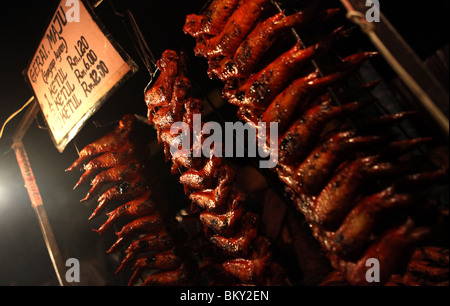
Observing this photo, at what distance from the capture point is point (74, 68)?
3529 millimetres

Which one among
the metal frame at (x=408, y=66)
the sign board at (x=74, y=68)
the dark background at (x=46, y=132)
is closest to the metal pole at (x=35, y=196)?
the dark background at (x=46, y=132)

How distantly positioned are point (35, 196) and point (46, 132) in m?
1.72

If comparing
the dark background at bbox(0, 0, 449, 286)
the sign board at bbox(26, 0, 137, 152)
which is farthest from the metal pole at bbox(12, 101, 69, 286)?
the sign board at bbox(26, 0, 137, 152)

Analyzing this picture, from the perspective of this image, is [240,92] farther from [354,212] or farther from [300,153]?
[354,212]

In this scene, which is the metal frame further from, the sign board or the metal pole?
the metal pole

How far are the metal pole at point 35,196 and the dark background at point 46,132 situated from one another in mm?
241

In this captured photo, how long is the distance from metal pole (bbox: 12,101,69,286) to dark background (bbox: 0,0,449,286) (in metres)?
0.24

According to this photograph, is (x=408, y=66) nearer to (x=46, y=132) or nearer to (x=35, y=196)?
(x=35, y=196)

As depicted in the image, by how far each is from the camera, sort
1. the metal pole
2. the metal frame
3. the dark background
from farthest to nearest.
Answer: the metal pole, the dark background, the metal frame

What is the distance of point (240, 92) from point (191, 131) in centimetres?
79

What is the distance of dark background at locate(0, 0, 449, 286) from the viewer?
9.83 feet

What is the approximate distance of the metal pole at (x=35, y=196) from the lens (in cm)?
516

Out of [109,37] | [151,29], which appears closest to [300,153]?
[109,37]

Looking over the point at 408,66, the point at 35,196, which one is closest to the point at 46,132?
the point at 35,196
